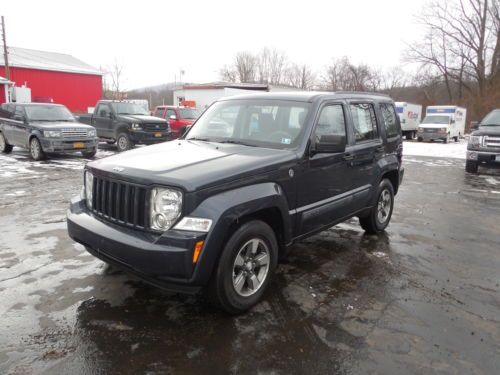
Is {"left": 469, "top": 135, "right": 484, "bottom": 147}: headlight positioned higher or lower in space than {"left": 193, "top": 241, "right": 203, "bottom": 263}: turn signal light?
higher

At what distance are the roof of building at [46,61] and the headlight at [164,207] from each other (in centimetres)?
3744

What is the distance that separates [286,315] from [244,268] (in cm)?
55

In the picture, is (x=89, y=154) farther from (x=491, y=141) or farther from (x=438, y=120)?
(x=438, y=120)

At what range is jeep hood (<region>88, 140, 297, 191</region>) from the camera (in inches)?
125

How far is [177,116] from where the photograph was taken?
1853 cm

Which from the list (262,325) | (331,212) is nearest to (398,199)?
(331,212)

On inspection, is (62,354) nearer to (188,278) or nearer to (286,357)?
(188,278)

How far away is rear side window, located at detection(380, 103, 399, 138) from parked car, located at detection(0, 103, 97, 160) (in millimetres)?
9981

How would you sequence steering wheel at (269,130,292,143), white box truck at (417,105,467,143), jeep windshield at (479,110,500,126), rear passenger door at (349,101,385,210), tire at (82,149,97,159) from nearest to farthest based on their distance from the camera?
steering wheel at (269,130,292,143), rear passenger door at (349,101,385,210), jeep windshield at (479,110,500,126), tire at (82,149,97,159), white box truck at (417,105,467,143)

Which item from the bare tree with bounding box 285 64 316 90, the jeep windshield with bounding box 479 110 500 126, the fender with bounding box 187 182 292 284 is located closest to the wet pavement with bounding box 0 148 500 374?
the fender with bounding box 187 182 292 284

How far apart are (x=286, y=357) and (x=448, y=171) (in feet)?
39.4

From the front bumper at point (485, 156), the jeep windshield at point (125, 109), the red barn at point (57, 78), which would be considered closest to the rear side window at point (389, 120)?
the front bumper at point (485, 156)

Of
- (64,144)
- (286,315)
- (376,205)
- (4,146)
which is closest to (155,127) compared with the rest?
(64,144)

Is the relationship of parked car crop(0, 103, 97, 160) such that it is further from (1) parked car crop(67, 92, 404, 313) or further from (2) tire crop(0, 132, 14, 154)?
(1) parked car crop(67, 92, 404, 313)
